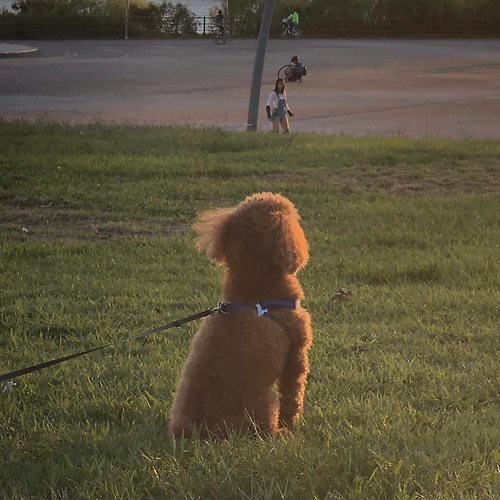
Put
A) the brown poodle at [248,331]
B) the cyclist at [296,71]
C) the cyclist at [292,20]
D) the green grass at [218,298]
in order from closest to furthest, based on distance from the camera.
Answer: the green grass at [218,298] → the brown poodle at [248,331] → the cyclist at [296,71] → the cyclist at [292,20]

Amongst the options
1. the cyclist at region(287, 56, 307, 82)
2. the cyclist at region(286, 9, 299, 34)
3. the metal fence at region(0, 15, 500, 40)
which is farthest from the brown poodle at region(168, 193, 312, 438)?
the metal fence at region(0, 15, 500, 40)

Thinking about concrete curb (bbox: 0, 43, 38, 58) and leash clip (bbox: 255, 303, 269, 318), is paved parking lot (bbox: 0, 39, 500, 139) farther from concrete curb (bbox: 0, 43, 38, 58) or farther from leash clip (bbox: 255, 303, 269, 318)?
leash clip (bbox: 255, 303, 269, 318)

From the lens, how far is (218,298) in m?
5.95

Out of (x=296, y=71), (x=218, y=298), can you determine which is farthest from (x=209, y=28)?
(x=218, y=298)

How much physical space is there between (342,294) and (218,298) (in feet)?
3.43

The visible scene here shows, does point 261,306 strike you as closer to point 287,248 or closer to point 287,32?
point 287,248

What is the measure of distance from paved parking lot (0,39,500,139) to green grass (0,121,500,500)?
5519mm

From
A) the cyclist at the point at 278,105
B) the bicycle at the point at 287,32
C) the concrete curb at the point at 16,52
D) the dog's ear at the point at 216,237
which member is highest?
the bicycle at the point at 287,32

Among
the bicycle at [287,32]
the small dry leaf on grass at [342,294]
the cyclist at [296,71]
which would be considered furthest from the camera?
the bicycle at [287,32]

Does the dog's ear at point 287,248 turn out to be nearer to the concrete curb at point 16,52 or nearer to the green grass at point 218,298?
the green grass at point 218,298

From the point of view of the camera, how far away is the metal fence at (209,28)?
157ft

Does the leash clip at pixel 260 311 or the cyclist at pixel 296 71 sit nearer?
the leash clip at pixel 260 311

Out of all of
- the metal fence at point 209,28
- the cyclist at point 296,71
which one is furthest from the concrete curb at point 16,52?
the cyclist at point 296,71

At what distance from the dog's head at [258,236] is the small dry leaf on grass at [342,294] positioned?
2.85 meters
